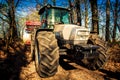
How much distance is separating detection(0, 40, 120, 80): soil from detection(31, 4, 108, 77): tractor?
0.46 meters

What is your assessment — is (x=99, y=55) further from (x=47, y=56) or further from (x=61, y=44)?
(x=47, y=56)

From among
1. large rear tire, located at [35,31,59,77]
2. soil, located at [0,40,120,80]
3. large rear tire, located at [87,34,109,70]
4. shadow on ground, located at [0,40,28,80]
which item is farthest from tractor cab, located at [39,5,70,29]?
large rear tire, located at [35,31,59,77]

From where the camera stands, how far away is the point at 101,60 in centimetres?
772

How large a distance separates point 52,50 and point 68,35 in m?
1.55

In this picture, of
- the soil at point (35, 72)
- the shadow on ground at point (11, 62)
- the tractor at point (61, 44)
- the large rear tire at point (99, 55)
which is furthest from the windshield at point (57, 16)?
the shadow on ground at point (11, 62)

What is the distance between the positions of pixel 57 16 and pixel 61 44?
171 centimetres

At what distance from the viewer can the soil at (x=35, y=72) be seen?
6.85m

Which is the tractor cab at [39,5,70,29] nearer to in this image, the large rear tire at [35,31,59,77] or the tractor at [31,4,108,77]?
the tractor at [31,4,108,77]

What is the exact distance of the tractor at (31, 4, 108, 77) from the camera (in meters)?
6.02

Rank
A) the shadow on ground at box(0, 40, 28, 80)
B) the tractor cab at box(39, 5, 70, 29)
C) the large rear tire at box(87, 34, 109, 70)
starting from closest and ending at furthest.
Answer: the shadow on ground at box(0, 40, 28, 80) < the large rear tire at box(87, 34, 109, 70) < the tractor cab at box(39, 5, 70, 29)

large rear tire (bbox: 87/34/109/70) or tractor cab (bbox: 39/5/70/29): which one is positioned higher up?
tractor cab (bbox: 39/5/70/29)

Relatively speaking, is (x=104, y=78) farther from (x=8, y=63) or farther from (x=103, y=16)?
(x=103, y=16)

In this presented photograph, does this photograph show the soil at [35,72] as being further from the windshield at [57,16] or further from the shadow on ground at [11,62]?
the windshield at [57,16]

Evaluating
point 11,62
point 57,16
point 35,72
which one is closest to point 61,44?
point 35,72
